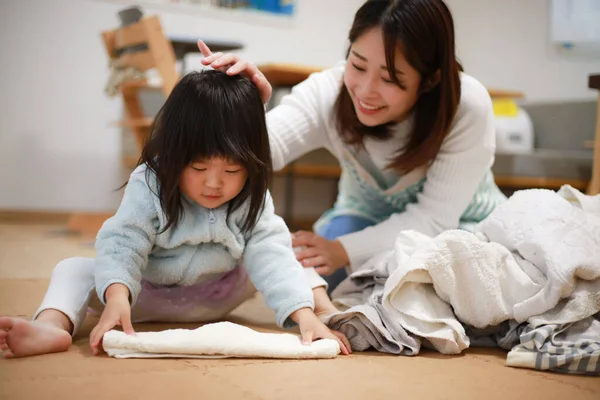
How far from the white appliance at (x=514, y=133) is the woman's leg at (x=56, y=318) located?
2.12 m

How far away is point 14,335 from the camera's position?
807 mm

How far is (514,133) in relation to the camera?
281cm

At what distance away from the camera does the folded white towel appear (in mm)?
834

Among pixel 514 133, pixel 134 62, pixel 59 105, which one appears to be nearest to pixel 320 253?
pixel 134 62

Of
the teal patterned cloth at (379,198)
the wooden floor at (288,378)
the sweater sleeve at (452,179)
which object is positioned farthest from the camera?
the teal patterned cloth at (379,198)

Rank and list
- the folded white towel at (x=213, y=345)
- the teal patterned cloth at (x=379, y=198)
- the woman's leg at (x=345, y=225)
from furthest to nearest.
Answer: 1. the woman's leg at (x=345, y=225)
2. the teal patterned cloth at (x=379, y=198)
3. the folded white towel at (x=213, y=345)

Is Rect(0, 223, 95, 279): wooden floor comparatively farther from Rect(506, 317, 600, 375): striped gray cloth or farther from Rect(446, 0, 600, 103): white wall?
Rect(446, 0, 600, 103): white wall

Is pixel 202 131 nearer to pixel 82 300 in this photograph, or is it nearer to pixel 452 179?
pixel 82 300

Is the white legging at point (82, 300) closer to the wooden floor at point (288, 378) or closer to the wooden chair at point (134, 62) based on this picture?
the wooden floor at point (288, 378)

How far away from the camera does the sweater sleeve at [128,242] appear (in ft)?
2.93

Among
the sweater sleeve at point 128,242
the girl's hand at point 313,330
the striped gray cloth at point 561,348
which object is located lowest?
the striped gray cloth at point 561,348

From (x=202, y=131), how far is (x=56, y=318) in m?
0.32

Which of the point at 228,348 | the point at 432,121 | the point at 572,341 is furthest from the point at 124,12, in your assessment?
the point at 572,341

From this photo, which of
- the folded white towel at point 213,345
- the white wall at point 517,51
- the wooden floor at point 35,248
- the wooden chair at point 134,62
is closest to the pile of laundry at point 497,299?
the folded white towel at point 213,345
